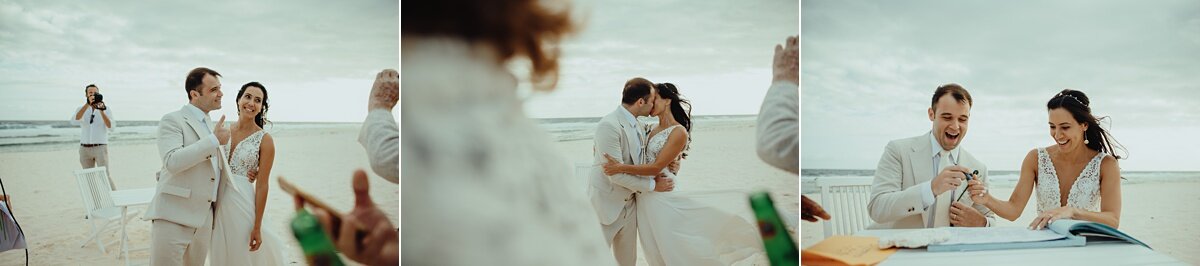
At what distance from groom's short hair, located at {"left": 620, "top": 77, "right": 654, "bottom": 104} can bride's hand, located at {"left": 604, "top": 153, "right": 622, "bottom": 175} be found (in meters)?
0.21

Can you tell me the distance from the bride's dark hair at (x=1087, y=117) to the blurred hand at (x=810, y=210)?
2.78 ft

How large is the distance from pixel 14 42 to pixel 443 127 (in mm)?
1430

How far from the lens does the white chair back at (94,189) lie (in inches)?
107

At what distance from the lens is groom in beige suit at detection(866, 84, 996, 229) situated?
3150 mm

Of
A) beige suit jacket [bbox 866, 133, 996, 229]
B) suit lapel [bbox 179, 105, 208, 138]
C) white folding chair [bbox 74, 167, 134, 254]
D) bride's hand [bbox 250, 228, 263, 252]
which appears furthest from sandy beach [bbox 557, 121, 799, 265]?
white folding chair [bbox 74, 167, 134, 254]

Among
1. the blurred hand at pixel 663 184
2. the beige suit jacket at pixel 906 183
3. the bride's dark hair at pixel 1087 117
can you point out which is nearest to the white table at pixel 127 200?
the blurred hand at pixel 663 184

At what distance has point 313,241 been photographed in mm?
3166

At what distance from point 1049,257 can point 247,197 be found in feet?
7.86

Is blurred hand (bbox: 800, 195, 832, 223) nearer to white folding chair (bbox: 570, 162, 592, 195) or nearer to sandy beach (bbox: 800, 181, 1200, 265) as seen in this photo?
sandy beach (bbox: 800, 181, 1200, 265)

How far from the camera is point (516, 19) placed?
8.66 ft

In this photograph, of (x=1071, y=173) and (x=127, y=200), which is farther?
(x=1071, y=173)

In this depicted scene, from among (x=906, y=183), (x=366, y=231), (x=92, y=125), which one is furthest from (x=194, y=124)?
(x=906, y=183)

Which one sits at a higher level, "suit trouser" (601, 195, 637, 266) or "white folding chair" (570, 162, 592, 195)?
"white folding chair" (570, 162, 592, 195)

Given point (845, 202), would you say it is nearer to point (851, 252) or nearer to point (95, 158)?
point (851, 252)
